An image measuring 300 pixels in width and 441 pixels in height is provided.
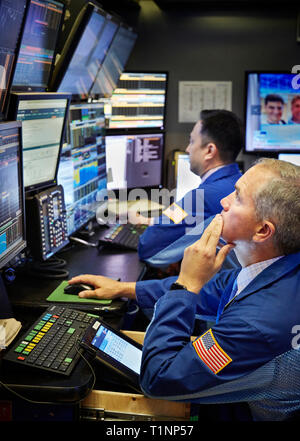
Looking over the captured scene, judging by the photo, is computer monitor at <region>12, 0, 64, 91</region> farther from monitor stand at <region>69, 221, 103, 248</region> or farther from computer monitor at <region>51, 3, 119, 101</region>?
monitor stand at <region>69, 221, 103, 248</region>

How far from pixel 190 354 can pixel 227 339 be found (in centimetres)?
10

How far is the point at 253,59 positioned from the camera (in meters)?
3.56

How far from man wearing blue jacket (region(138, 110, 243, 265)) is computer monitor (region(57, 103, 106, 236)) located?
0.42 metres

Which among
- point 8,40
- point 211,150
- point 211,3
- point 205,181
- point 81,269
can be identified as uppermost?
point 211,3

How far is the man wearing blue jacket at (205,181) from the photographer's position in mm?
2297

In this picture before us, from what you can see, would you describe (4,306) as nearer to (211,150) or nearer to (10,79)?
(10,79)

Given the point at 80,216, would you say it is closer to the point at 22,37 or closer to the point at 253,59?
the point at 22,37

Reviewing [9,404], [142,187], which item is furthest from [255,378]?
[142,187]

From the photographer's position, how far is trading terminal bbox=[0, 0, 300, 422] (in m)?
1.33

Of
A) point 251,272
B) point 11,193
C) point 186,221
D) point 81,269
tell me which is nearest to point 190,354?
point 251,272

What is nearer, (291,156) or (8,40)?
(8,40)

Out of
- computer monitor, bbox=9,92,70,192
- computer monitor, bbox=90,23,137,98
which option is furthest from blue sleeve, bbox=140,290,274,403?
computer monitor, bbox=90,23,137,98

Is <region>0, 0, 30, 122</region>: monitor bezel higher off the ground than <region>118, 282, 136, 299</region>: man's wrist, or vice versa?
<region>0, 0, 30, 122</region>: monitor bezel

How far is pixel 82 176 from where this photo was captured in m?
2.59
